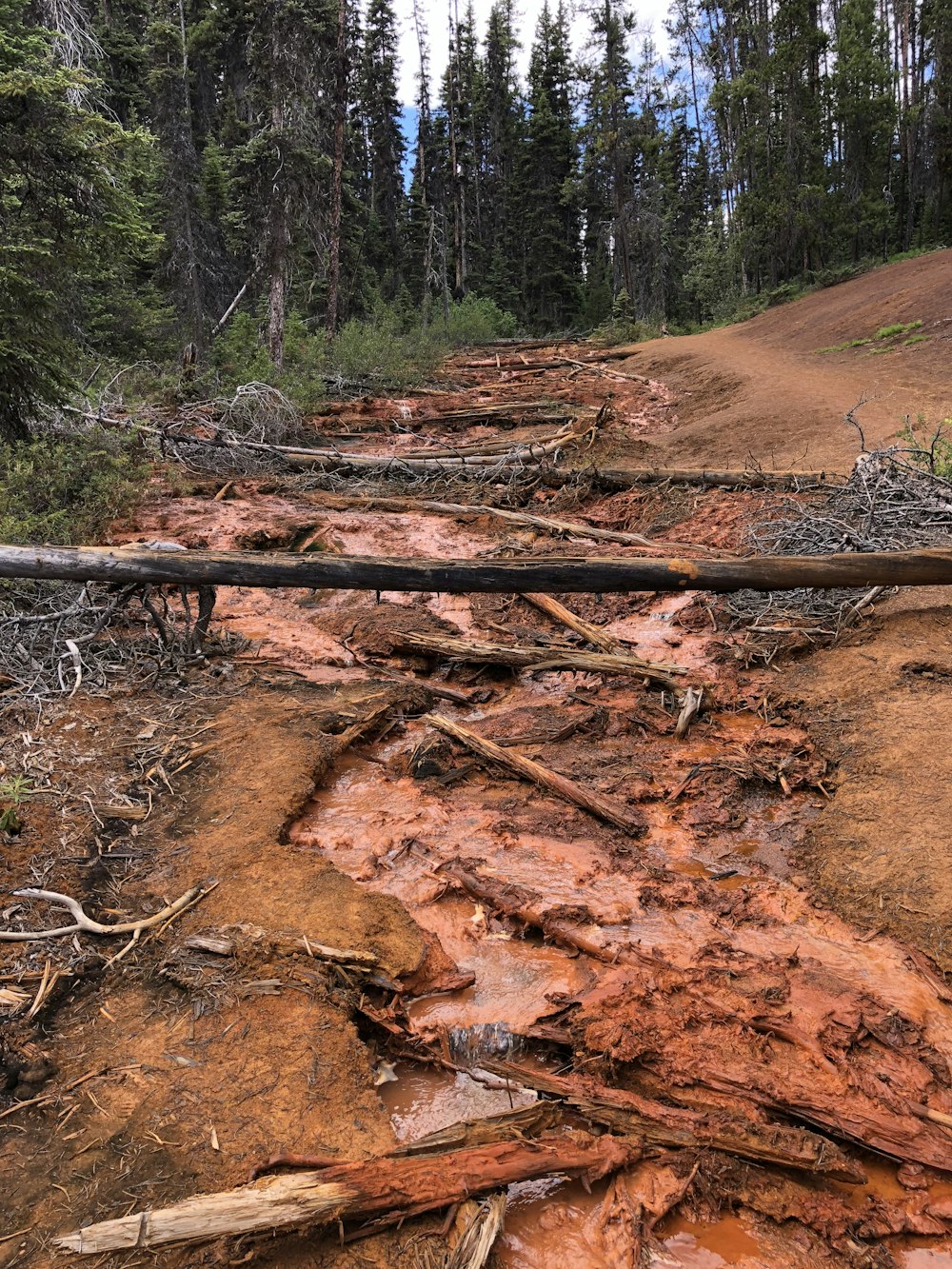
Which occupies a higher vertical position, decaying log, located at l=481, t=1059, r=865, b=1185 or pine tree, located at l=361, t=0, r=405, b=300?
pine tree, located at l=361, t=0, r=405, b=300

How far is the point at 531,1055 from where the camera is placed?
289 cm

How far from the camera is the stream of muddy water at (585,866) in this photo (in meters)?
2.38

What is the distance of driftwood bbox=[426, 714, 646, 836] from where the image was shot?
439 centimetres

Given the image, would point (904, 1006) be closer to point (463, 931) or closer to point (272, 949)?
point (463, 931)

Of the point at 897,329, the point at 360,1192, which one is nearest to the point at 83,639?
the point at 360,1192

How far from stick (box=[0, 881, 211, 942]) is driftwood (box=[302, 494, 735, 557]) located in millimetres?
5502

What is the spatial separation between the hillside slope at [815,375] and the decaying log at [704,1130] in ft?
28.1

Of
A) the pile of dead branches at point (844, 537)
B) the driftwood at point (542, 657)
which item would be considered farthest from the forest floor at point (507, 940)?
the pile of dead branches at point (844, 537)

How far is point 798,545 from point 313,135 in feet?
51.8

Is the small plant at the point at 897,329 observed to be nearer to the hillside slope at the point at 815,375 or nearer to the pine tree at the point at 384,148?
the hillside slope at the point at 815,375

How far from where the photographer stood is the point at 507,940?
3523 mm

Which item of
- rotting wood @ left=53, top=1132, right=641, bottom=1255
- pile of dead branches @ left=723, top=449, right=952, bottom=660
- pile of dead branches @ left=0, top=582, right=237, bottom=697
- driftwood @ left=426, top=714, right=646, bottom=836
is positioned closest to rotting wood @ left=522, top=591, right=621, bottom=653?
pile of dead branches @ left=723, top=449, right=952, bottom=660

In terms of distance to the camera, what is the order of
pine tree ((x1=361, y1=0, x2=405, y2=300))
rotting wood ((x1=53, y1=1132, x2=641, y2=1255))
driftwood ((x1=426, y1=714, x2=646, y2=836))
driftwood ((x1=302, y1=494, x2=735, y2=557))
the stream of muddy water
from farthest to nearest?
pine tree ((x1=361, y1=0, x2=405, y2=300)) < driftwood ((x1=302, y1=494, x2=735, y2=557)) < driftwood ((x1=426, y1=714, x2=646, y2=836)) < the stream of muddy water < rotting wood ((x1=53, y1=1132, x2=641, y2=1255))

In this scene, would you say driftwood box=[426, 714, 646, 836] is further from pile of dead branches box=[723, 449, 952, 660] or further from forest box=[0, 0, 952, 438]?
forest box=[0, 0, 952, 438]
